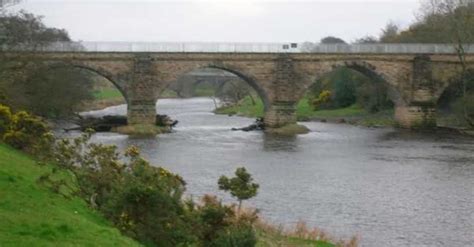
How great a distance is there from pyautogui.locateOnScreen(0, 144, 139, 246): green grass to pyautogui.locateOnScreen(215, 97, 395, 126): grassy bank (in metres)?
63.7

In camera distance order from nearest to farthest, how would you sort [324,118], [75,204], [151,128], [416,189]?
[75,204] < [416,189] < [151,128] < [324,118]

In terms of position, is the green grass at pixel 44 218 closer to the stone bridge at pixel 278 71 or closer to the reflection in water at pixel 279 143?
the reflection in water at pixel 279 143

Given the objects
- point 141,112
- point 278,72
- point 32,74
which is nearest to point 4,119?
point 32,74

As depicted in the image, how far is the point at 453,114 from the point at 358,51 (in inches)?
502

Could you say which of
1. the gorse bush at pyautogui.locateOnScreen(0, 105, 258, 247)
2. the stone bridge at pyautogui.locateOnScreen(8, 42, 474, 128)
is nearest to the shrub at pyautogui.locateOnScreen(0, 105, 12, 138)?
the gorse bush at pyautogui.locateOnScreen(0, 105, 258, 247)

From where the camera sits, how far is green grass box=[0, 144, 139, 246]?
1312cm

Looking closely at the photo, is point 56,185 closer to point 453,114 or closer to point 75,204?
point 75,204

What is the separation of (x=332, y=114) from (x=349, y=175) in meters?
51.5

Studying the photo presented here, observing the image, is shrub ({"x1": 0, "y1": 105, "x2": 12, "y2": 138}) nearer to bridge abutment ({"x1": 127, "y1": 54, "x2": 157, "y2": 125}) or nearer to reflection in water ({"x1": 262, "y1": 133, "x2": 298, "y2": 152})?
reflection in water ({"x1": 262, "y1": 133, "x2": 298, "y2": 152})

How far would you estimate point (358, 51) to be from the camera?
74.3 meters

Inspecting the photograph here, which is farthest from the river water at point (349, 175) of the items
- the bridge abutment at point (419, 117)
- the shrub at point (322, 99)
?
the shrub at point (322, 99)

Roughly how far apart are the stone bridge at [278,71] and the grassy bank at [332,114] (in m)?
3.39

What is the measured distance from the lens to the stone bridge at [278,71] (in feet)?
223

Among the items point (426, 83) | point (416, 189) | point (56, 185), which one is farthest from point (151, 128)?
point (56, 185)
